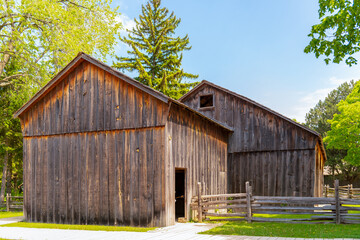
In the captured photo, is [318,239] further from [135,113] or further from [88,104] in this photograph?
[88,104]

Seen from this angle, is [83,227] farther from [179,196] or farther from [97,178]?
[179,196]

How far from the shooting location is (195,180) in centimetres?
1648

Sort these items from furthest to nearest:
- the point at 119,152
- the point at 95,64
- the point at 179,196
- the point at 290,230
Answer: the point at 179,196 → the point at 95,64 → the point at 119,152 → the point at 290,230

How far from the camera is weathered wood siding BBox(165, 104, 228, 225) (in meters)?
14.4

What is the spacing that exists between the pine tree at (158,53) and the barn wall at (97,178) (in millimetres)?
21802

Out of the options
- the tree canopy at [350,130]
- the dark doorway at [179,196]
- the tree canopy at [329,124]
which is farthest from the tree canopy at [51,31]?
the tree canopy at [329,124]

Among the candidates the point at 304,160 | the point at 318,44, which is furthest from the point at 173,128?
the point at 304,160

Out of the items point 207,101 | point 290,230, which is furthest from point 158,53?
point 290,230

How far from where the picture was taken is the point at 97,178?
15.4 metres

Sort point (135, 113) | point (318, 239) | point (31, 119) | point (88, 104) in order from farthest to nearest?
point (31, 119) → point (88, 104) → point (135, 113) → point (318, 239)

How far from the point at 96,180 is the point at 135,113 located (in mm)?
3454

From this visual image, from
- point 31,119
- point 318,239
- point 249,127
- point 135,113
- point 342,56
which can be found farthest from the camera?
point 249,127

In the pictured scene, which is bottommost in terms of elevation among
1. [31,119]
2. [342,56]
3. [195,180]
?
[195,180]

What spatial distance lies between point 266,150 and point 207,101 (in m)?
5.15
